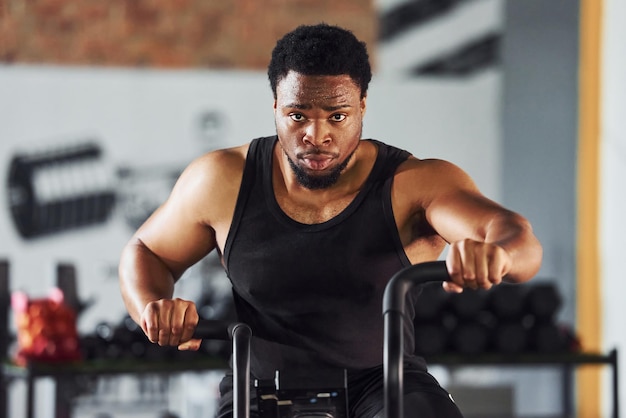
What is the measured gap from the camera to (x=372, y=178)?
2.01m

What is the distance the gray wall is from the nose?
4.25m

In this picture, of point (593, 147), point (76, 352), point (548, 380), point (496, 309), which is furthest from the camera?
point (548, 380)

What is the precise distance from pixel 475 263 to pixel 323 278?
1.80ft

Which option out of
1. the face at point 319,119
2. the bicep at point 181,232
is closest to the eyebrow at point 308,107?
the face at point 319,119

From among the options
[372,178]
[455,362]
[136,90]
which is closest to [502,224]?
[372,178]

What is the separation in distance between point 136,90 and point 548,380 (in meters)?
3.25

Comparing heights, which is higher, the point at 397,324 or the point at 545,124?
the point at 545,124

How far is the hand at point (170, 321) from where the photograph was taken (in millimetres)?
1687

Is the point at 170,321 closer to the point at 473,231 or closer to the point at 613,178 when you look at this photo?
the point at 473,231

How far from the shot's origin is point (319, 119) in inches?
72.9

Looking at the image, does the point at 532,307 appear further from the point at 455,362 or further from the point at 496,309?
the point at 455,362

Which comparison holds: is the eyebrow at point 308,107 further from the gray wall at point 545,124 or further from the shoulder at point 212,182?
the gray wall at point 545,124

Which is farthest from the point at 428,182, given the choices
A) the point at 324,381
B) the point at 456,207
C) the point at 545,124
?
the point at 545,124

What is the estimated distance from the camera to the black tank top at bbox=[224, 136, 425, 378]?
1955 mm
